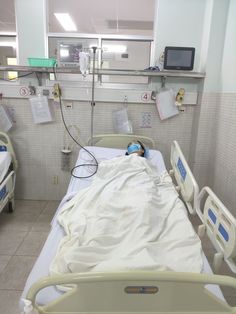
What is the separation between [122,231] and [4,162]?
163cm

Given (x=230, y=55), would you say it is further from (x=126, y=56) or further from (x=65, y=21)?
(x=65, y=21)

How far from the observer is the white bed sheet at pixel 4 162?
232 cm

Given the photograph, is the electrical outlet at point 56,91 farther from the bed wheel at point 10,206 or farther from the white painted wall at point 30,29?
the bed wheel at point 10,206

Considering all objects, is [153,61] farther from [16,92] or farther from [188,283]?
[188,283]

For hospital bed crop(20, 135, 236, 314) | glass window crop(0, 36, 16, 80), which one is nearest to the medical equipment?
glass window crop(0, 36, 16, 80)

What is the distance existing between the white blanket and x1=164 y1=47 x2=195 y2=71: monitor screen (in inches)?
52.0

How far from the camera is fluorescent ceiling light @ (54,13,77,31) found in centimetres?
325

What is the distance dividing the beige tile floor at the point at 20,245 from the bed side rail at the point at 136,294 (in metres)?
0.97

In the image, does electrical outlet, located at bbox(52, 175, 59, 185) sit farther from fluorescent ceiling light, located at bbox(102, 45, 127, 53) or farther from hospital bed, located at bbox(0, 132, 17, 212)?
fluorescent ceiling light, located at bbox(102, 45, 127, 53)

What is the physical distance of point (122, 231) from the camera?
120cm

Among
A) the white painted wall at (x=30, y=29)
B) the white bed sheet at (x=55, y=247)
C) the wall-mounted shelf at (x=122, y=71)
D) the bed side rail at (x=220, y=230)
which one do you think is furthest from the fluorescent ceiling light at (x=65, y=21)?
the bed side rail at (x=220, y=230)

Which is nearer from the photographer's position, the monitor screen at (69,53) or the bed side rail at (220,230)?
the bed side rail at (220,230)

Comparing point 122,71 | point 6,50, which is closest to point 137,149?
point 122,71

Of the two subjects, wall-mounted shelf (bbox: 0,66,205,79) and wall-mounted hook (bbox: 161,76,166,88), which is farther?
wall-mounted hook (bbox: 161,76,166,88)
